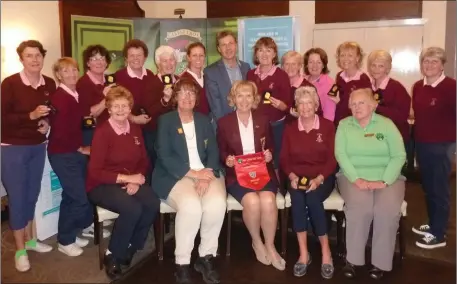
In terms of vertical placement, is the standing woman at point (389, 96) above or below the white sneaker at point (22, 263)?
above

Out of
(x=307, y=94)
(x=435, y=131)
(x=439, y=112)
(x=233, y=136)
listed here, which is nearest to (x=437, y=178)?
(x=435, y=131)

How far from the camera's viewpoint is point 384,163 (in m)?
3.17

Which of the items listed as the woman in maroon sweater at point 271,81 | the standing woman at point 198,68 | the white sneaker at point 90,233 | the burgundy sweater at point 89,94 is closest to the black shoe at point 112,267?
the white sneaker at point 90,233

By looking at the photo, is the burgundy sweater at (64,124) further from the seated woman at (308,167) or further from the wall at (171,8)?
the wall at (171,8)

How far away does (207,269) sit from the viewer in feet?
10.1

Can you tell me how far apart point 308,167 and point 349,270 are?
0.76m

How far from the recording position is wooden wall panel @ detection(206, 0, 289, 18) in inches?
268

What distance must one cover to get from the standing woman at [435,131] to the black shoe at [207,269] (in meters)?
1.70

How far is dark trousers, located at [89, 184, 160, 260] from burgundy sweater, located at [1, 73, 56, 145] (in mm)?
636

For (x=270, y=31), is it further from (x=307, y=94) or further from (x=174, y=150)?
(x=174, y=150)

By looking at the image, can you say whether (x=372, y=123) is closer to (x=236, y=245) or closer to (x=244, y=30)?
(x=236, y=245)

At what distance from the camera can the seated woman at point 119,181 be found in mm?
3051

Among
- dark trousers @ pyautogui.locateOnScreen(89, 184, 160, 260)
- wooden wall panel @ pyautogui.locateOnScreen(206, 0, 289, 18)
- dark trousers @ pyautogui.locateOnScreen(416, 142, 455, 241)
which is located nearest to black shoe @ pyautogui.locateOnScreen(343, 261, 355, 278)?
dark trousers @ pyautogui.locateOnScreen(416, 142, 455, 241)

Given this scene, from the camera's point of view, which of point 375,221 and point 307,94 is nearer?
point 375,221
